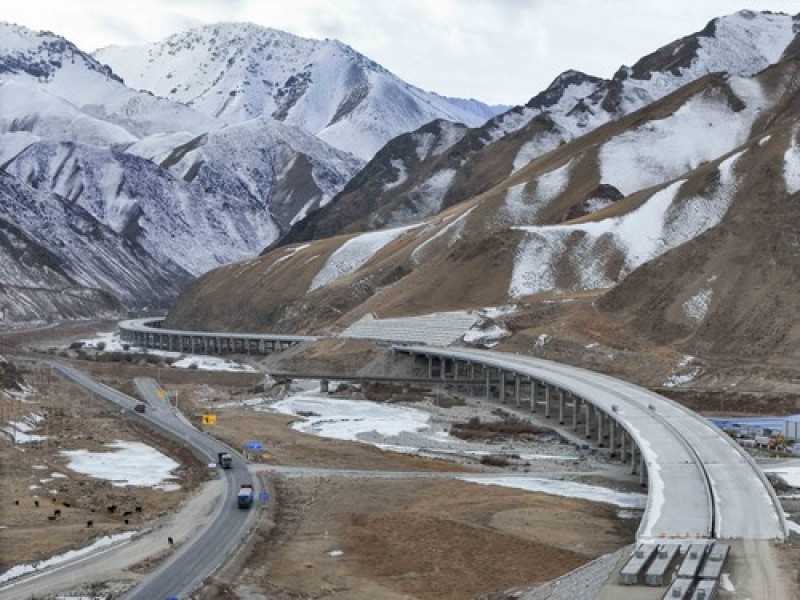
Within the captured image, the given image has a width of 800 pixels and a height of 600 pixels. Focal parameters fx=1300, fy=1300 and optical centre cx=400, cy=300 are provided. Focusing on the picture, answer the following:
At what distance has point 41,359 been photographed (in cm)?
15675

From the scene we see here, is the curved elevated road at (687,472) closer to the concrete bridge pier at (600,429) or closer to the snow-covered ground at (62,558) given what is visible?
the concrete bridge pier at (600,429)

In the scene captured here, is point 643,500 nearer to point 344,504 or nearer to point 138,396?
point 344,504

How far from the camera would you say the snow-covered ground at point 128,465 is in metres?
69.3

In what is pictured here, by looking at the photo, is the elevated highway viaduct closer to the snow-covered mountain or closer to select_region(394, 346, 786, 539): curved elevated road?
select_region(394, 346, 786, 539): curved elevated road

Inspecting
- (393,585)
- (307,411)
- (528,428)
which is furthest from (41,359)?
(393,585)

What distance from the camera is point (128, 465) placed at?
247 ft

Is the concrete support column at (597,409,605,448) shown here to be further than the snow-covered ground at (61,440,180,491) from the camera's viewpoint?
Yes

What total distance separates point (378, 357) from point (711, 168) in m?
54.1

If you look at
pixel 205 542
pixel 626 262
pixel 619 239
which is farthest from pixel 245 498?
pixel 619 239

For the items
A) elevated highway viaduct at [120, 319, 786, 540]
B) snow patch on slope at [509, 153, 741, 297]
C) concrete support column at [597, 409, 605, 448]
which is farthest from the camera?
snow patch on slope at [509, 153, 741, 297]

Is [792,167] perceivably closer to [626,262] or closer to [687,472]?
[626,262]

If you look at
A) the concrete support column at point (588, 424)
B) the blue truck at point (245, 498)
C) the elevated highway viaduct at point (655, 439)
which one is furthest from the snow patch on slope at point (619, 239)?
the blue truck at point (245, 498)

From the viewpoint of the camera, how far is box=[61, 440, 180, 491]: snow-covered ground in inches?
2730

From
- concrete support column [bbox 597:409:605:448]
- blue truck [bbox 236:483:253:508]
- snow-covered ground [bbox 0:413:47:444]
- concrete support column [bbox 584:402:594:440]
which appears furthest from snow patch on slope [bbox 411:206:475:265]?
→ blue truck [bbox 236:483:253:508]
